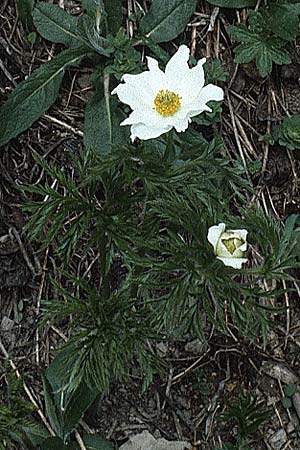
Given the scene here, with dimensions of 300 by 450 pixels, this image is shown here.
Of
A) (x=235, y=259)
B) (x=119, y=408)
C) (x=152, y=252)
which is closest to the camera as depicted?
(x=235, y=259)

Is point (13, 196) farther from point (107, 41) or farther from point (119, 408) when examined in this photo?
point (119, 408)

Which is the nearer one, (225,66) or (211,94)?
(211,94)

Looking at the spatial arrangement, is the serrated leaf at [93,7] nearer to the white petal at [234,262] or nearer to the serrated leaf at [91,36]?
the serrated leaf at [91,36]

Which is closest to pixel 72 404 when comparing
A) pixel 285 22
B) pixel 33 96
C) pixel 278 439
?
pixel 278 439

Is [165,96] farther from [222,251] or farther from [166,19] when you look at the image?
[166,19]

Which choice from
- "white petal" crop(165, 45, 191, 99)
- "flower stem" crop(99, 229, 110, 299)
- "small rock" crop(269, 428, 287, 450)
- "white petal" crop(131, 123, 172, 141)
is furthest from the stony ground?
"white petal" crop(131, 123, 172, 141)

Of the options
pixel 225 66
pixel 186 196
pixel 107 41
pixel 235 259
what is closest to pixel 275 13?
pixel 225 66
